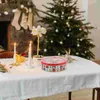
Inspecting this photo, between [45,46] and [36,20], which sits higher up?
[36,20]

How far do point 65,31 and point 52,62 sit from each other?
6.72ft

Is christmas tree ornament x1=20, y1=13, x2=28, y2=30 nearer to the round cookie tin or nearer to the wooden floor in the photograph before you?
the wooden floor

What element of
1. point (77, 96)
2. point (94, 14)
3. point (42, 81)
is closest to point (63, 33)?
point (94, 14)

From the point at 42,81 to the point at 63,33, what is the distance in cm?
229

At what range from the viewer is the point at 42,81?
6.14 feet

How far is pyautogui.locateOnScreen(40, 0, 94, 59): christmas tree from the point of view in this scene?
4035mm

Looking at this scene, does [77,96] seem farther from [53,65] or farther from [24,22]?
[24,22]

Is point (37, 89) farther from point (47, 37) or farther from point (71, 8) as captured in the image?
point (71, 8)

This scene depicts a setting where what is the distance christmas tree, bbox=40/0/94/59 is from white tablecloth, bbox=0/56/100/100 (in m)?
1.92

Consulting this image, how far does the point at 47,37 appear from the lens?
403cm

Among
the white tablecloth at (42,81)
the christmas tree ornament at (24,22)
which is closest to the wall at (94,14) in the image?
the christmas tree ornament at (24,22)

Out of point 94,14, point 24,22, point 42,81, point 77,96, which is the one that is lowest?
point 77,96

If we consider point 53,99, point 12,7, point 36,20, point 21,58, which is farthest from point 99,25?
point 21,58

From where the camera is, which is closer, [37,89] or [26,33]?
[37,89]
